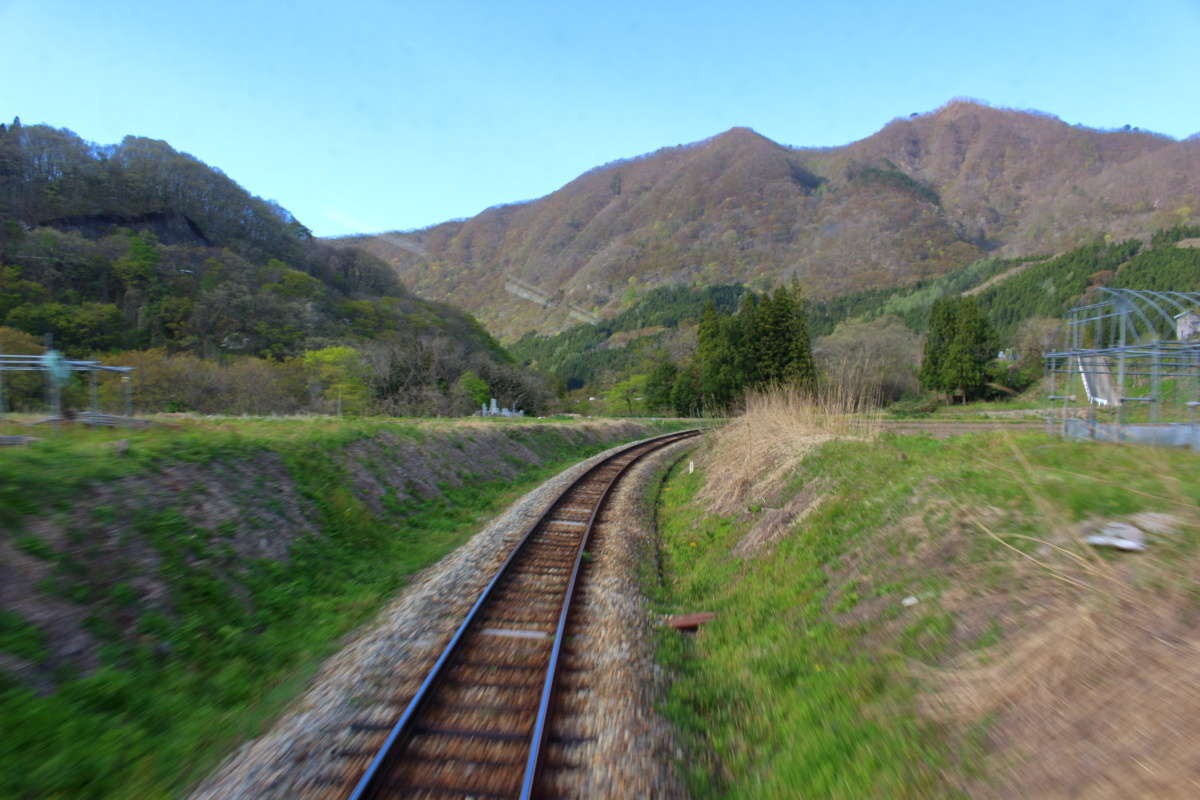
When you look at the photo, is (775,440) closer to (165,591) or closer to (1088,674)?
(1088,674)

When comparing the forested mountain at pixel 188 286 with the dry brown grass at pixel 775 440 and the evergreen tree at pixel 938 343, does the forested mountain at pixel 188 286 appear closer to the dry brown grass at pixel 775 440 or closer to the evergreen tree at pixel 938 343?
the dry brown grass at pixel 775 440

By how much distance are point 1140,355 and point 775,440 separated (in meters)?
7.17

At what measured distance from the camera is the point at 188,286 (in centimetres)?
5516

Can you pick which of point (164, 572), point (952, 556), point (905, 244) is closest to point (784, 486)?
point (952, 556)

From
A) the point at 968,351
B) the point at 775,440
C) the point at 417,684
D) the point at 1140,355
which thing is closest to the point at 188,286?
the point at 775,440

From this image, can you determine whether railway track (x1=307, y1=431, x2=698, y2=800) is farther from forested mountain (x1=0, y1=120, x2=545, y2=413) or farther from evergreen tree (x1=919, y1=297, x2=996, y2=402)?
evergreen tree (x1=919, y1=297, x2=996, y2=402)

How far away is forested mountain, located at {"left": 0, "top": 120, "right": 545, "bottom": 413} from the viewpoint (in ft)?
120

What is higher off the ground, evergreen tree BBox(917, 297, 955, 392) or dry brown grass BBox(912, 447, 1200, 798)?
evergreen tree BBox(917, 297, 955, 392)

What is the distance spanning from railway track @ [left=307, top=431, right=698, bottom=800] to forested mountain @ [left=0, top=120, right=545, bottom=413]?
84.0 feet

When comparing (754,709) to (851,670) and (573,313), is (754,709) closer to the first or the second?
(851,670)

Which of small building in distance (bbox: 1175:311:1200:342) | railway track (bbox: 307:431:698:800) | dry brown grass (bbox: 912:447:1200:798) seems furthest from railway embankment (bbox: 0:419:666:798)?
small building in distance (bbox: 1175:311:1200:342)

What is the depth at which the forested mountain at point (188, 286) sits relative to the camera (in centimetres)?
3666

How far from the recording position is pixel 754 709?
4.49 metres

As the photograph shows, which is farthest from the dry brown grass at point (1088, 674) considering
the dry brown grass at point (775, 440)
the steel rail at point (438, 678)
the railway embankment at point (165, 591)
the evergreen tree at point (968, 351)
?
the evergreen tree at point (968, 351)
